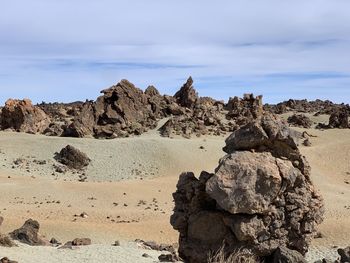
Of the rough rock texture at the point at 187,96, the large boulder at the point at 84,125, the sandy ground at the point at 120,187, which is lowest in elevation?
the sandy ground at the point at 120,187

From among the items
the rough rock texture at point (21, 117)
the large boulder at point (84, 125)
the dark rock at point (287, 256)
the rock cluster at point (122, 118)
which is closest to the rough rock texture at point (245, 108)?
the rock cluster at point (122, 118)

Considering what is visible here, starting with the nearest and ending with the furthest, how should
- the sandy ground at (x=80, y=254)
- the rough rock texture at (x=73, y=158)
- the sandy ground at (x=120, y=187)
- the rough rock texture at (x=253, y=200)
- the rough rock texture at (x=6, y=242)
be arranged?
the rough rock texture at (x=253, y=200), the sandy ground at (x=80, y=254), the rough rock texture at (x=6, y=242), the sandy ground at (x=120, y=187), the rough rock texture at (x=73, y=158)

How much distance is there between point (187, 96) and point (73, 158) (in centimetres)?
1939

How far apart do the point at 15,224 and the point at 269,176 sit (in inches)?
440

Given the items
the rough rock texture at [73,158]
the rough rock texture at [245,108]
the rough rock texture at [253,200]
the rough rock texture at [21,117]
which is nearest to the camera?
the rough rock texture at [253,200]

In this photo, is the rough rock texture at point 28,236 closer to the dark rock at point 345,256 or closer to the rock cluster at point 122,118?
the dark rock at point 345,256

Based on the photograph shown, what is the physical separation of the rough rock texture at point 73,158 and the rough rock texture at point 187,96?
60.2ft

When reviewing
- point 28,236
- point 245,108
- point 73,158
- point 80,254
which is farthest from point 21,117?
point 80,254

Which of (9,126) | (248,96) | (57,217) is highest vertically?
(248,96)

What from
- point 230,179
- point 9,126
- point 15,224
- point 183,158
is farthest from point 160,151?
point 230,179

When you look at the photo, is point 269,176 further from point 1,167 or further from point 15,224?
point 1,167

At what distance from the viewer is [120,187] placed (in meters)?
30.0

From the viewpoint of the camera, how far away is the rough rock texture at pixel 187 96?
52781 mm

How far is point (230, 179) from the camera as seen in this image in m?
13.2
